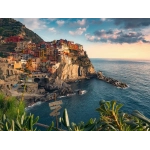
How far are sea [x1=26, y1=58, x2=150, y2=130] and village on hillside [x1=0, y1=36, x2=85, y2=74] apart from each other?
2.12 feet

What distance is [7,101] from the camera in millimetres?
5203

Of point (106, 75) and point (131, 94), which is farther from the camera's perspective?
point (106, 75)

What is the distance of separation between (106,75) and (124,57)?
63 centimetres

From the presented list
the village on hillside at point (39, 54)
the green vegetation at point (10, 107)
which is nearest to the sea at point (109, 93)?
the green vegetation at point (10, 107)

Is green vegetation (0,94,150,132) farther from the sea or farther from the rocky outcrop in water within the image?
the rocky outcrop in water

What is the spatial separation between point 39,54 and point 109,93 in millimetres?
1930

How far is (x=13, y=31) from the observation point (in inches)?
237

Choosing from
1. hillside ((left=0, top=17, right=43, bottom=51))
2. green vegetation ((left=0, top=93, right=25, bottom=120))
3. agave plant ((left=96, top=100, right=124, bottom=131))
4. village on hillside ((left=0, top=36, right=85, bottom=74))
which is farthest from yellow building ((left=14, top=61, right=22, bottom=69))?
agave plant ((left=96, top=100, right=124, bottom=131))

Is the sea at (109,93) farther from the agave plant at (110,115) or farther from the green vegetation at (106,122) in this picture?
the agave plant at (110,115)

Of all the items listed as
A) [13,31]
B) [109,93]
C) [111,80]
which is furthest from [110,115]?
[13,31]

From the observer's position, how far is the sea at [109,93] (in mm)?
5449

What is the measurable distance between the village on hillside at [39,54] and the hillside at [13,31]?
0.10 meters

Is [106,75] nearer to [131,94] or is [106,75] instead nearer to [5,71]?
[131,94]
